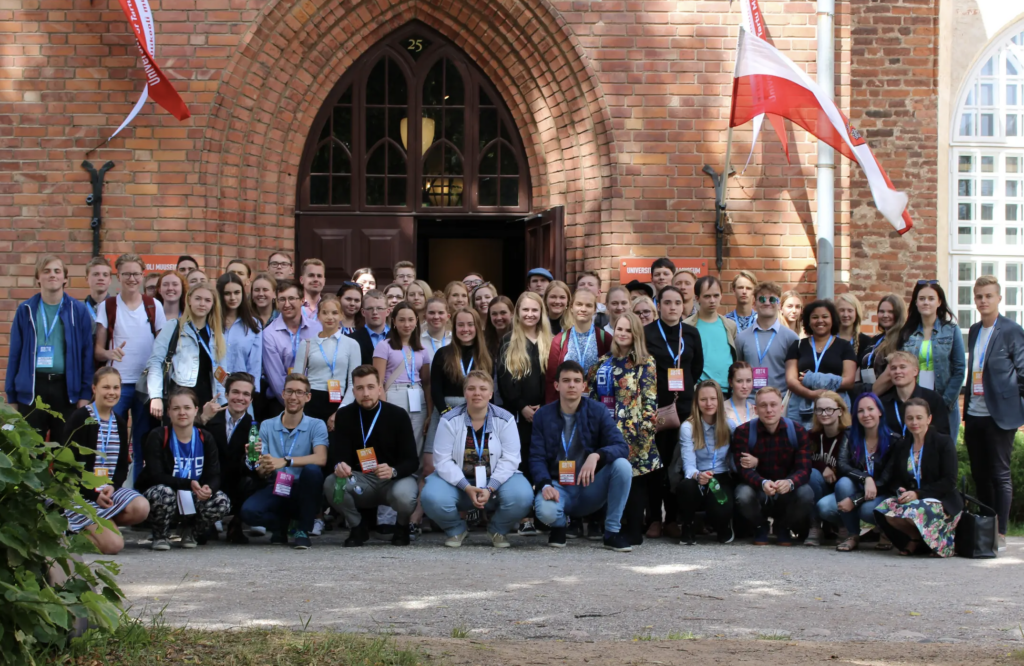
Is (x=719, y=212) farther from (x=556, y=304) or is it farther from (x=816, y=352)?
(x=556, y=304)

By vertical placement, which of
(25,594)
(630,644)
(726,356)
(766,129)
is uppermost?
(766,129)

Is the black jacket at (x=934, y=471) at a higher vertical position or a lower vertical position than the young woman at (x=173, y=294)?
lower

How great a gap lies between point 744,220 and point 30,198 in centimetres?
681

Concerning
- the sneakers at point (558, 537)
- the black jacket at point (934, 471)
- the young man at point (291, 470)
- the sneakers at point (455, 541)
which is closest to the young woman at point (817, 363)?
the black jacket at point (934, 471)

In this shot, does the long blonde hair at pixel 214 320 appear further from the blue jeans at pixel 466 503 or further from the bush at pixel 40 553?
the bush at pixel 40 553

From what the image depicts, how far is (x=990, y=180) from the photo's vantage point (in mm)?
14281

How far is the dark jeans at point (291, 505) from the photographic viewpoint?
8.04 m

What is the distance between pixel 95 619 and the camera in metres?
4.43

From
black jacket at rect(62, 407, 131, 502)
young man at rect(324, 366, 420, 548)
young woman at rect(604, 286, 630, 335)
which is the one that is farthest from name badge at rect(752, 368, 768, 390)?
black jacket at rect(62, 407, 131, 502)

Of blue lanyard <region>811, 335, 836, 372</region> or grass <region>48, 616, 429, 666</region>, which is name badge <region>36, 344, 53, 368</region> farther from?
blue lanyard <region>811, 335, 836, 372</region>

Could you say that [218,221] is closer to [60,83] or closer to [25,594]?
[60,83]

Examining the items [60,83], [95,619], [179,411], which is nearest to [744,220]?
[179,411]

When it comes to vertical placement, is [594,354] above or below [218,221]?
below

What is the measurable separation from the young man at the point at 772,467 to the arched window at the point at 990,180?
6.82 m
